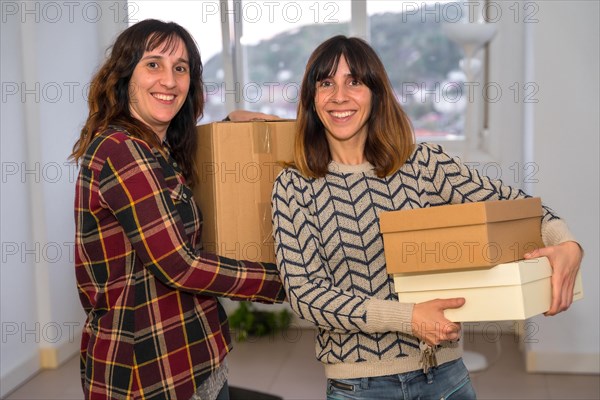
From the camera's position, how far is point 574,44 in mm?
3354

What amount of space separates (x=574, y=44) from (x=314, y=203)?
2.23 m

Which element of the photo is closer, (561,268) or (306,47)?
(561,268)

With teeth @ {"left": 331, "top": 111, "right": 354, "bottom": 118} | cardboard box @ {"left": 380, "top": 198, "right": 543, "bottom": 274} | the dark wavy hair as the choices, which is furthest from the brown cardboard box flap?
the dark wavy hair

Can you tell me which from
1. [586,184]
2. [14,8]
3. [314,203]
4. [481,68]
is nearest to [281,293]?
[314,203]

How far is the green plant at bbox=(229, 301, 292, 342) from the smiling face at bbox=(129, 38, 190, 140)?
8.44ft

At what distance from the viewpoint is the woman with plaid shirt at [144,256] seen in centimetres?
151

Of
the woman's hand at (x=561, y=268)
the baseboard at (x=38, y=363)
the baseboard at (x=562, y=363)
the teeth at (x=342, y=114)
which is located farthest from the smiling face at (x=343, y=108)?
the baseboard at (x=38, y=363)

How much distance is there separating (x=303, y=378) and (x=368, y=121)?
6.73 feet

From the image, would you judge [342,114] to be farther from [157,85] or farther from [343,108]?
[157,85]

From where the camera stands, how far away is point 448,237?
148cm

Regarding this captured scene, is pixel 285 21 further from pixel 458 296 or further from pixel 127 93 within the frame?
pixel 458 296

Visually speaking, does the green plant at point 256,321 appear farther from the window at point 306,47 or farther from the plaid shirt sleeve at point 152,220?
the plaid shirt sleeve at point 152,220

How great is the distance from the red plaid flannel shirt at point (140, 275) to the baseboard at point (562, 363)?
2.26 meters

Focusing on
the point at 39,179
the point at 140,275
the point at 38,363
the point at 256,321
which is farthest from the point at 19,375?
the point at 140,275
